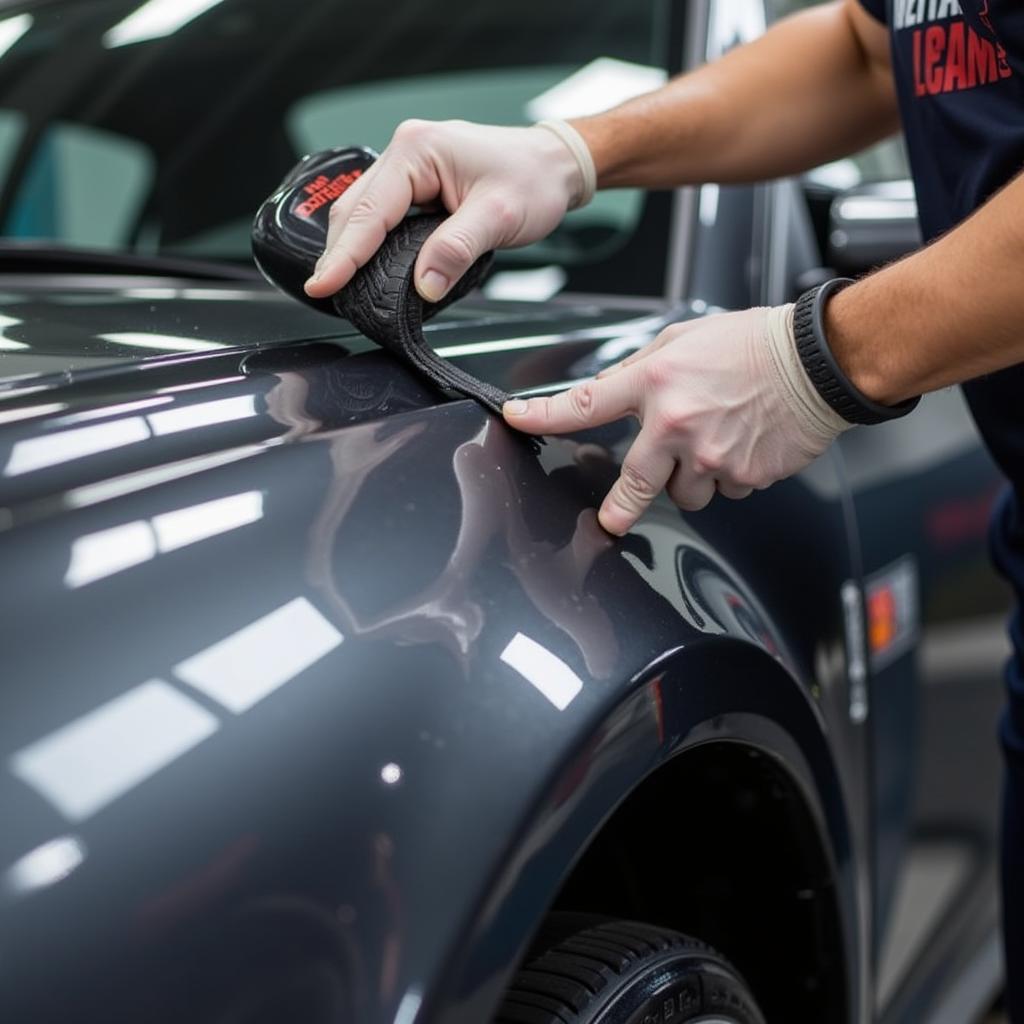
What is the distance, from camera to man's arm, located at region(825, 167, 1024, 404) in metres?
0.90

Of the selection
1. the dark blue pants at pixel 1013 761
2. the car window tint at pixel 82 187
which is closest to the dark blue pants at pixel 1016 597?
the dark blue pants at pixel 1013 761

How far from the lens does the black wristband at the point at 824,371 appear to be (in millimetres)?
950

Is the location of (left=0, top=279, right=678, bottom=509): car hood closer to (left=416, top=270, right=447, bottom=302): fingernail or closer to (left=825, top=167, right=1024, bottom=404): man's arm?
(left=416, top=270, right=447, bottom=302): fingernail

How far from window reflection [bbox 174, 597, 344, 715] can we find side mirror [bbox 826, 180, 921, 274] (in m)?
0.90

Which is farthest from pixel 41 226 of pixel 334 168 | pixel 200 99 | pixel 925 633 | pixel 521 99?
pixel 925 633

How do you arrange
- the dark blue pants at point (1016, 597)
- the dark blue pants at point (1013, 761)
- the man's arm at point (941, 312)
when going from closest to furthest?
the man's arm at point (941, 312) → the dark blue pants at point (1016, 597) → the dark blue pants at point (1013, 761)

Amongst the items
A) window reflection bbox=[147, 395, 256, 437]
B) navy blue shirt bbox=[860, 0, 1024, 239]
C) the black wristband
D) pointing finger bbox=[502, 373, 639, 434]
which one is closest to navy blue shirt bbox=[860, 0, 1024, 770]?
navy blue shirt bbox=[860, 0, 1024, 239]

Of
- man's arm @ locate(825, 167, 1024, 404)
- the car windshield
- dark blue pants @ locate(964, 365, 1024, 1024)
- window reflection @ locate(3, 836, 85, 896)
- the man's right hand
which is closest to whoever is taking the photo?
window reflection @ locate(3, 836, 85, 896)

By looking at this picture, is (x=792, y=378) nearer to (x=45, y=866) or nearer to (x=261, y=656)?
(x=261, y=656)

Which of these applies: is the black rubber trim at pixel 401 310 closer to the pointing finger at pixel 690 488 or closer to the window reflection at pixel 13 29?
the pointing finger at pixel 690 488

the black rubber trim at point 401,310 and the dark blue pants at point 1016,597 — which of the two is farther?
the dark blue pants at point 1016,597

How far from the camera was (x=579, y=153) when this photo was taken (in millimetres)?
1240

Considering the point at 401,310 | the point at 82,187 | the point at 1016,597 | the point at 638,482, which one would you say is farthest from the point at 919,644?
the point at 82,187

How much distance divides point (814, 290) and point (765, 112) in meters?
0.49
